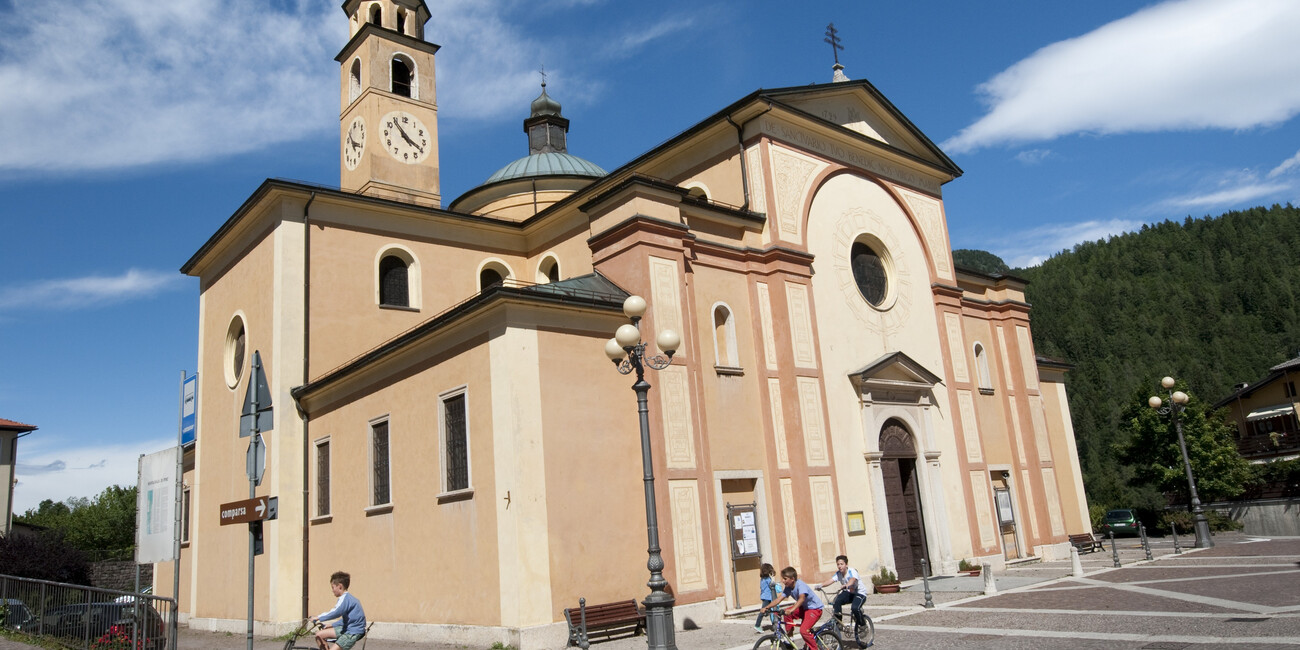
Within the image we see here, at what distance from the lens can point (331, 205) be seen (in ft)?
65.3

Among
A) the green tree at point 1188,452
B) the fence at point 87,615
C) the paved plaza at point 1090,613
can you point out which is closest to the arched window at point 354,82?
the fence at point 87,615

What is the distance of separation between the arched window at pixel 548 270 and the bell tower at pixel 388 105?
4382 mm

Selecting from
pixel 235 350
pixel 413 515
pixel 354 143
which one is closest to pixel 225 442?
pixel 235 350

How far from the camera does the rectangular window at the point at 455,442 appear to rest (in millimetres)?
14594

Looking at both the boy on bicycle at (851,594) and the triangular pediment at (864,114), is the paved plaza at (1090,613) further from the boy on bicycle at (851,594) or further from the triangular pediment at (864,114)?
the triangular pediment at (864,114)

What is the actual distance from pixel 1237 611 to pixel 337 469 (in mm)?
15605

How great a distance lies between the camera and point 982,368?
2389 centimetres

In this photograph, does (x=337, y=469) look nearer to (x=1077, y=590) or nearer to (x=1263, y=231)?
(x=1077, y=590)

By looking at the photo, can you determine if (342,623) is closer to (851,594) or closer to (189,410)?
(189,410)

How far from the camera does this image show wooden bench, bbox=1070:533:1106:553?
24786 mm

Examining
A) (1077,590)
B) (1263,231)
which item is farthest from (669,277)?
(1263,231)

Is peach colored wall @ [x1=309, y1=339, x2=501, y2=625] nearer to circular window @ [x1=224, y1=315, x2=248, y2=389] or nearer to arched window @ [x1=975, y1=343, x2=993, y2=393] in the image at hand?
circular window @ [x1=224, y1=315, x2=248, y2=389]

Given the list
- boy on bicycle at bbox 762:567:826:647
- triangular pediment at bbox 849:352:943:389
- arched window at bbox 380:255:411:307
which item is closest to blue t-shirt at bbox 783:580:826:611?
boy on bicycle at bbox 762:567:826:647

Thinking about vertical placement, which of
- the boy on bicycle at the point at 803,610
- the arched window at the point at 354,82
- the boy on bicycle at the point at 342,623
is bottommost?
the boy on bicycle at the point at 803,610
